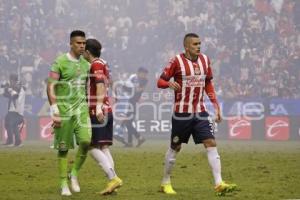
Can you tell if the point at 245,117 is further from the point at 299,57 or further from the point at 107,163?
the point at 107,163

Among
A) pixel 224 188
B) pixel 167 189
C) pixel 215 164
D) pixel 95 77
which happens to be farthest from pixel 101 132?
pixel 224 188

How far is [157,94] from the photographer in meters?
27.3

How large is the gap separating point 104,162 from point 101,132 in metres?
0.48

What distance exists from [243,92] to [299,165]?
544 inches

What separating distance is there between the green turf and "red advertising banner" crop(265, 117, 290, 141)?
279 inches

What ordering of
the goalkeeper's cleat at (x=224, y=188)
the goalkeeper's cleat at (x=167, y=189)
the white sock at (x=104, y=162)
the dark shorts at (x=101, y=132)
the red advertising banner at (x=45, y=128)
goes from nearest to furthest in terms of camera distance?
1. the goalkeeper's cleat at (x=224, y=188)
2. the white sock at (x=104, y=162)
3. the dark shorts at (x=101, y=132)
4. the goalkeeper's cleat at (x=167, y=189)
5. the red advertising banner at (x=45, y=128)

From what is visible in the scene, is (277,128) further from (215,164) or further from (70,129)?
(70,129)

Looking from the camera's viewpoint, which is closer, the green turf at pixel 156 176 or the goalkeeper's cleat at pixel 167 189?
the green turf at pixel 156 176

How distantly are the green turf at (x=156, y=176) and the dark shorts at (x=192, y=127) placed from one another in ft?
2.37

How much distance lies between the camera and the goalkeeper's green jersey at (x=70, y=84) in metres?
9.58

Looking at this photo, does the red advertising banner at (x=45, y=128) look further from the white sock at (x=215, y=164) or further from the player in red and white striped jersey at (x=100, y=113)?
the white sock at (x=215, y=164)

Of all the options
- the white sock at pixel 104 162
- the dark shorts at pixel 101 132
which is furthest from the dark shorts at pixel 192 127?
the white sock at pixel 104 162

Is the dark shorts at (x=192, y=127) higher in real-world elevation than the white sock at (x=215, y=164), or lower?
higher

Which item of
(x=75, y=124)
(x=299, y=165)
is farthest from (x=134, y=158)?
(x=75, y=124)
